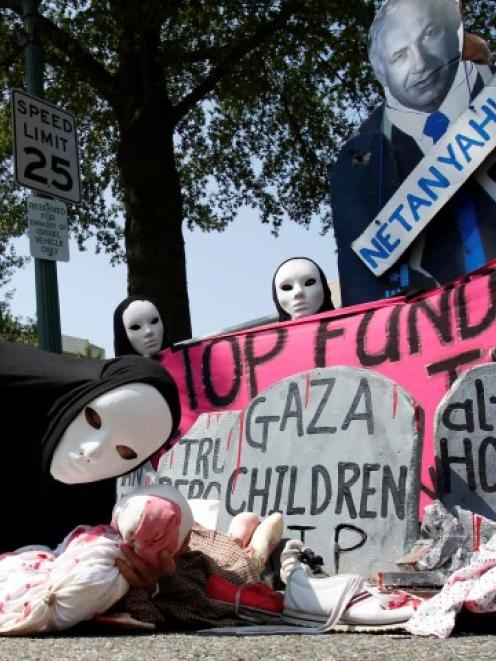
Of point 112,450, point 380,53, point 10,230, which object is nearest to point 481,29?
point 380,53

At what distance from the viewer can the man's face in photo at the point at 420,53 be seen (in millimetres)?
7152

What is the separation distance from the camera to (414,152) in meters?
7.25

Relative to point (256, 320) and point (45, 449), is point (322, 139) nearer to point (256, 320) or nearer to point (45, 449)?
point (256, 320)

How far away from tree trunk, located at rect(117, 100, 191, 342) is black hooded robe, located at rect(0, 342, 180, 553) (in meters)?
6.40

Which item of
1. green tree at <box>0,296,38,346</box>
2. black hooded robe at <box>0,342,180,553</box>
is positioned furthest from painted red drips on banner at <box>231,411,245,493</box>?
green tree at <box>0,296,38,346</box>

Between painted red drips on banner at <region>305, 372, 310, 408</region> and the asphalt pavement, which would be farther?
painted red drips on banner at <region>305, 372, 310, 408</region>

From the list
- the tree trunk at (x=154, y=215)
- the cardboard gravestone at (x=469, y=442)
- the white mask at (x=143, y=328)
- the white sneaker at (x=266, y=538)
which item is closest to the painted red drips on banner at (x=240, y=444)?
the white sneaker at (x=266, y=538)

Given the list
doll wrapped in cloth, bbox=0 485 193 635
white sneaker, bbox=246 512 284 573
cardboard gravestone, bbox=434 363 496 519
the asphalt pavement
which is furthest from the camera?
cardboard gravestone, bbox=434 363 496 519

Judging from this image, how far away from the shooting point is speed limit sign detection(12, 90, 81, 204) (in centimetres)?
622

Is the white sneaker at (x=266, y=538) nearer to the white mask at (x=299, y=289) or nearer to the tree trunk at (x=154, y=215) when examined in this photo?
the white mask at (x=299, y=289)

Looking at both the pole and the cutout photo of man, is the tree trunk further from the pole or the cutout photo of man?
the pole

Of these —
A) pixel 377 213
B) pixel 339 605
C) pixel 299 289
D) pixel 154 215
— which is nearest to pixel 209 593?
pixel 339 605

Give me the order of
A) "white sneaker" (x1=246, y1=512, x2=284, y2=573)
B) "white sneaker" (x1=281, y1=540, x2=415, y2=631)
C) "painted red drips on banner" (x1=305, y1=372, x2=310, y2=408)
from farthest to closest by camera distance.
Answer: "painted red drips on banner" (x1=305, y1=372, x2=310, y2=408) → "white sneaker" (x1=246, y1=512, x2=284, y2=573) → "white sneaker" (x1=281, y1=540, x2=415, y2=631)

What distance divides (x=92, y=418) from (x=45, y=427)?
0.19m
